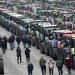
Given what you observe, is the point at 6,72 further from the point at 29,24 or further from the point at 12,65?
the point at 29,24

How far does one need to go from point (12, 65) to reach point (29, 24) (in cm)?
1626

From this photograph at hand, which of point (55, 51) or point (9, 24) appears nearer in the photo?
point (55, 51)

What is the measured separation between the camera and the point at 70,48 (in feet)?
99.9

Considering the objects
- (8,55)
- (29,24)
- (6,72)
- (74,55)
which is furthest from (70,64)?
(29,24)

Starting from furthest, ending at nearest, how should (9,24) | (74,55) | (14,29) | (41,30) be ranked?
1. (9,24)
2. (14,29)
3. (41,30)
4. (74,55)

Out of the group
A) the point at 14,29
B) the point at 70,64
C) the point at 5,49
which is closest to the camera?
Result: the point at 70,64

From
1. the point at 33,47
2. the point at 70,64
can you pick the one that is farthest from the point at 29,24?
the point at 70,64

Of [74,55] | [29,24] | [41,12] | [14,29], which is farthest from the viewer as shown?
[41,12]

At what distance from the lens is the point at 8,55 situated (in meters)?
35.4

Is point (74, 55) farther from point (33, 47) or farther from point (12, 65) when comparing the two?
point (33, 47)

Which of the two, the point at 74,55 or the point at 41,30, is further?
the point at 41,30

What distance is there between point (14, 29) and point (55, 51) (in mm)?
17886

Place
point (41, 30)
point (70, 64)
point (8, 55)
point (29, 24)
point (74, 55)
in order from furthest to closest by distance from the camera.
Result: 1. point (29, 24)
2. point (41, 30)
3. point (8, 55)
4. point (74, 55)
5. point (70, 64)

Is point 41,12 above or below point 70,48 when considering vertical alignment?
below
